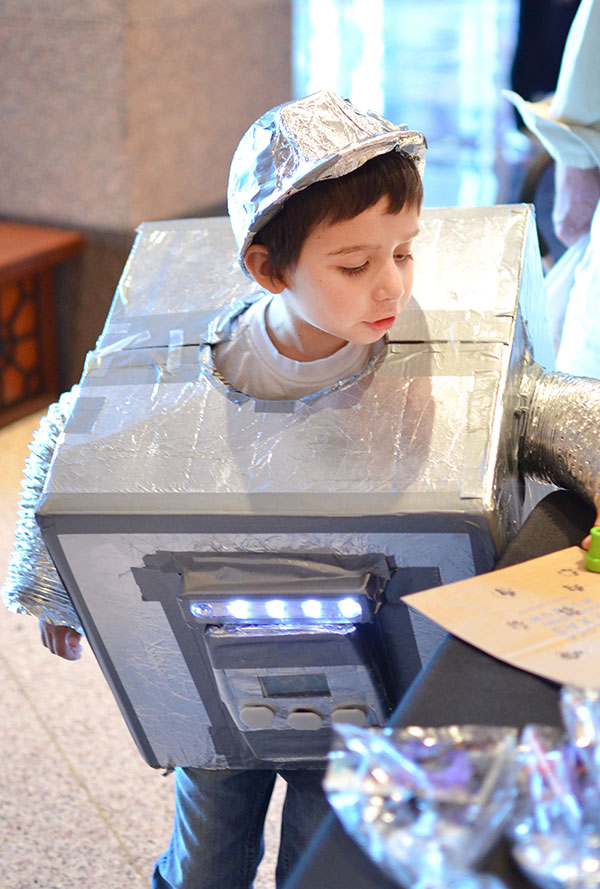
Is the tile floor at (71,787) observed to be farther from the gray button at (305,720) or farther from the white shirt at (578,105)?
the white shirt at (578,105)

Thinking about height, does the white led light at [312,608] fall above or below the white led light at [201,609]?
above

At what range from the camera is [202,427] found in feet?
3.11

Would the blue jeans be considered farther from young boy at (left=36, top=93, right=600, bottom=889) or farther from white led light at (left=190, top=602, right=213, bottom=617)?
white led light at (left=190, top=602, right=213, bottom=617)

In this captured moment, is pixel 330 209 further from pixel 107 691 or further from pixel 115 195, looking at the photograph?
pixel 115 195

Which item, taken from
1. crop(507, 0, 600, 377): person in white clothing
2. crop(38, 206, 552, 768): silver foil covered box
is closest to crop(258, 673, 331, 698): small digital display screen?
crop(38, 206, 552, 768): silver foil covered box

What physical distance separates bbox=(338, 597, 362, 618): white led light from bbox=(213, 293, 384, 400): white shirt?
231 millimetres

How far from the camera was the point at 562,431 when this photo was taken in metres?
0.93

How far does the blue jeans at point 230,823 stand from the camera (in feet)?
3.67

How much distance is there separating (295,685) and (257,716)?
51 millimetres

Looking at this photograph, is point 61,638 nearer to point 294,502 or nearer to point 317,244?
point 294,502

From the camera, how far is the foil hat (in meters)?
0.87

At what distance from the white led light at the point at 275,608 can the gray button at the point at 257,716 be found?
4.7 inches

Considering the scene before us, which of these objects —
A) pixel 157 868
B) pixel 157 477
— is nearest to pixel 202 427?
pixel 157 477

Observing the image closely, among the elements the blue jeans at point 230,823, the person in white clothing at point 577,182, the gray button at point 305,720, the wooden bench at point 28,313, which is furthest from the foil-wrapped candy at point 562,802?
the wooden bench at point 28,313
